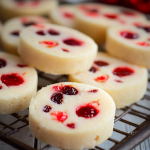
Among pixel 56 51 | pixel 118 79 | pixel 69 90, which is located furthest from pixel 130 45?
pixel 69 90

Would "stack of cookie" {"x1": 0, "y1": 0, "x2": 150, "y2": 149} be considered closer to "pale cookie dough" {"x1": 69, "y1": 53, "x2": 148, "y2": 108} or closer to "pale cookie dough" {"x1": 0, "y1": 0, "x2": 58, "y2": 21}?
"pale cookie dough" {"x1": 69, "y1": 53, "x2": 148, "y2": 108}

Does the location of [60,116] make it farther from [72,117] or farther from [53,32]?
[53,32]

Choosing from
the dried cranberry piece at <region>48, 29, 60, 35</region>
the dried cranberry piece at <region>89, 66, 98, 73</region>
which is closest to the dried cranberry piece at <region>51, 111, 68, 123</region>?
the dried cranberry piece at <region>89, 66, 98, 73</region>

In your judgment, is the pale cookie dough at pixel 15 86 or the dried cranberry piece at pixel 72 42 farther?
the dried cranberry piece at pixel 72 42

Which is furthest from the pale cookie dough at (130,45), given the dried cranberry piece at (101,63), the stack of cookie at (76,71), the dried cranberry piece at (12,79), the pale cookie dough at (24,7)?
the pale cookie dough at (24,7)

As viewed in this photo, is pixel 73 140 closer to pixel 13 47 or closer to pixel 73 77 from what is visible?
pixel 73 77

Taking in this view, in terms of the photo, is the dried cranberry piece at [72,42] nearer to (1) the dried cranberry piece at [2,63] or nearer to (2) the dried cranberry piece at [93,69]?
(2) the dried cranberry piece at [93,69]
